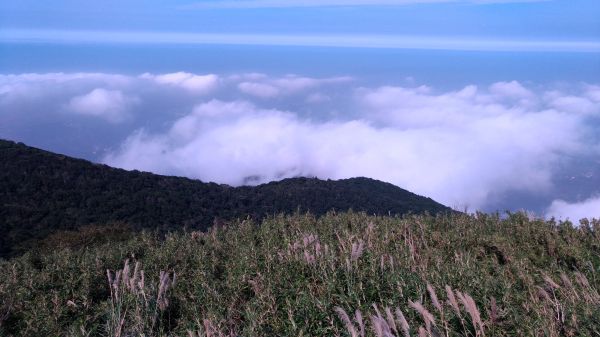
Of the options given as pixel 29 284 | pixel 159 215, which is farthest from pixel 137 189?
pixel 29 284

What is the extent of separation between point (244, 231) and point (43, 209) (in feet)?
69.2

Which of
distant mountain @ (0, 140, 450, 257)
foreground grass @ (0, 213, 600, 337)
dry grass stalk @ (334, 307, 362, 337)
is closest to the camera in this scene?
dry grass stalk @ (334, 307, 362, 337)

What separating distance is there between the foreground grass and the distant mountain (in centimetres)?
1754

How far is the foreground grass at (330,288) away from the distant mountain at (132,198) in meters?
17.5

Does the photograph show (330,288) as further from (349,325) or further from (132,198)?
(132,198)

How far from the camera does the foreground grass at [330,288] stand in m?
3.69

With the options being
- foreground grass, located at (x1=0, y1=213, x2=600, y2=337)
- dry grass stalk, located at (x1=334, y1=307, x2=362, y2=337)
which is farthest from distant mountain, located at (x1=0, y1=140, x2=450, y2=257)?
dry grass stalk, located at (x1=334, y1=307, x2=362, y2=337)

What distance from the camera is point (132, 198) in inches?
1222

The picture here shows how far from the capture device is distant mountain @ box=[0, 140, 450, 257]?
2642 centimetres

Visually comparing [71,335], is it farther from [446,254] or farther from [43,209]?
[43,209]

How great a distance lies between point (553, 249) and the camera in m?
7.09

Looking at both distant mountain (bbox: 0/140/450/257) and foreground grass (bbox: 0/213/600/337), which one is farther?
distant mountain (bbox: 0/140/450/257)

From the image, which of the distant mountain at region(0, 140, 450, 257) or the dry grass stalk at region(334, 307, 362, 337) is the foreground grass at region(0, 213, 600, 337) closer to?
the dry grass stalk at region(334, 307, 362, 337)

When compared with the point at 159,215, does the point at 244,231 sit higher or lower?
lower
